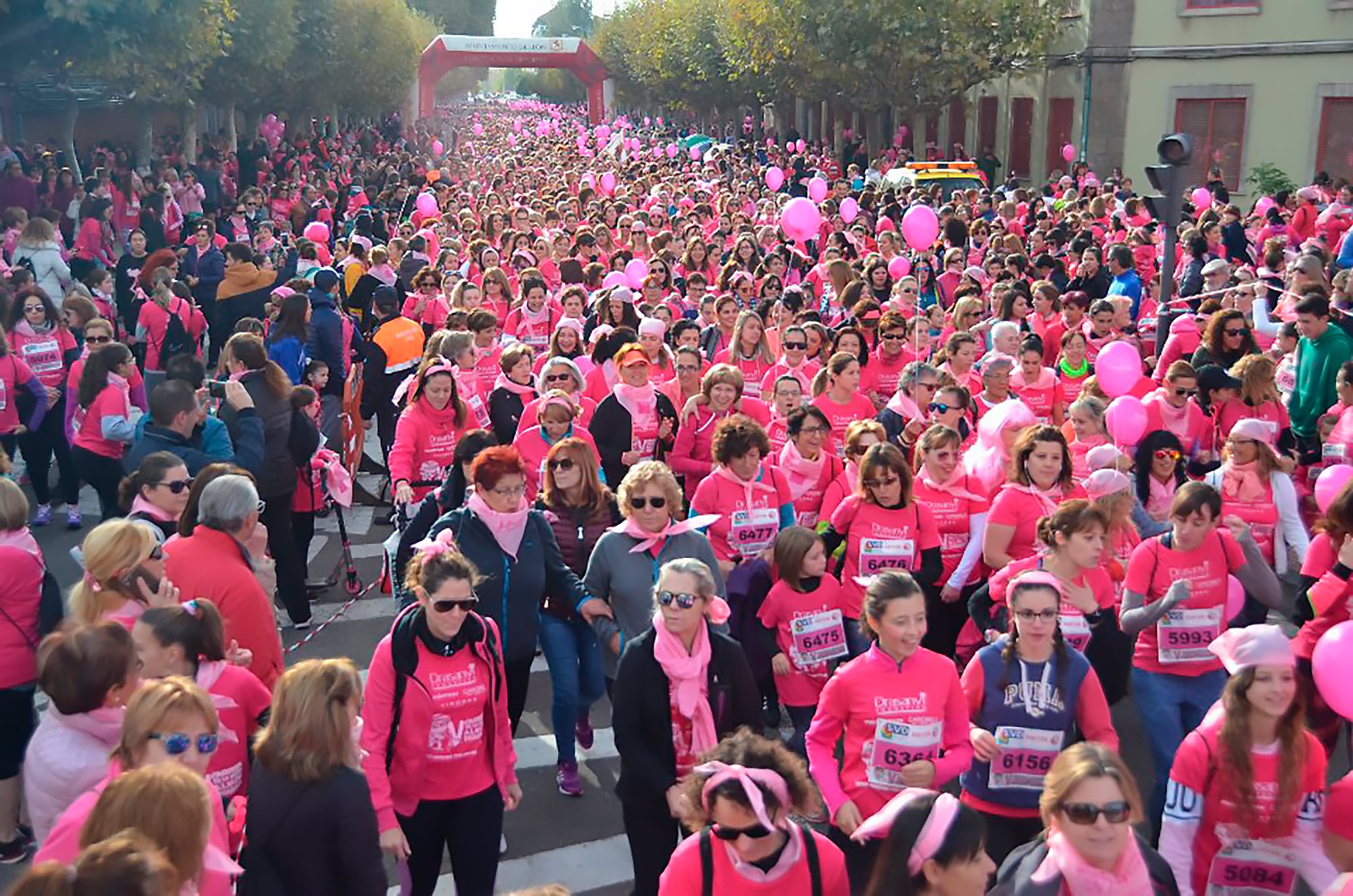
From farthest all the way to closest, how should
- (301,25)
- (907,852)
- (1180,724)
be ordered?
1. (301,25)
2. (1180,724)
3. (907,852)

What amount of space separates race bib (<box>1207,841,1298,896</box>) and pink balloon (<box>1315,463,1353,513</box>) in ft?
7.66

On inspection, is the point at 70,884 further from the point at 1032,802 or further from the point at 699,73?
the point at 699,73

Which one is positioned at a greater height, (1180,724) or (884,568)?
(884,568)

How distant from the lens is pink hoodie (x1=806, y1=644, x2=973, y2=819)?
4.65 metres

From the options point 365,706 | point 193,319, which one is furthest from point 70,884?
point 193,319

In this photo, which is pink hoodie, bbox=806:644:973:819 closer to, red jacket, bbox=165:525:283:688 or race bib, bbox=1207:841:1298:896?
race bib, bbox=1207:841:1298:896

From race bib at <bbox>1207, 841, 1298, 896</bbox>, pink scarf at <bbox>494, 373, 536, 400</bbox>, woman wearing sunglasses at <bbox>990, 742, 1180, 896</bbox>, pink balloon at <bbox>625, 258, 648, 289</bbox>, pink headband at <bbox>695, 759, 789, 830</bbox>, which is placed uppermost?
pink balloon at <bbox>625, 258, 648, 289</bbox>

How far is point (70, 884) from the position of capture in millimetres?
2914

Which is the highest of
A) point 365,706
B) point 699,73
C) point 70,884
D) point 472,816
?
point 699,73

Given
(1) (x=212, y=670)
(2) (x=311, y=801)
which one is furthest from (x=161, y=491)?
(2) (x=311, y=801)

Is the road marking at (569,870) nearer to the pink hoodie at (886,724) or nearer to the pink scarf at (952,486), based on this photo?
the pink hoodie at (886,724)

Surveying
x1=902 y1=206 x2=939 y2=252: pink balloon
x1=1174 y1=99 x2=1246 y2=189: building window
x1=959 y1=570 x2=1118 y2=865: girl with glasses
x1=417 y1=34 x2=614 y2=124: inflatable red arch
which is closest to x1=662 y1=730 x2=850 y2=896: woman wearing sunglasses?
x1=959 y1=570 x2=1118 y2=865: girl with glasses

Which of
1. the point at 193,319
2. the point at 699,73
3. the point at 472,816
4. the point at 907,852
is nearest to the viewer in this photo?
the point at 907,852

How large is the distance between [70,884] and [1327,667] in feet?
12.7
